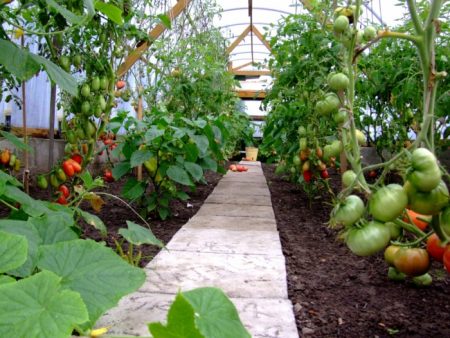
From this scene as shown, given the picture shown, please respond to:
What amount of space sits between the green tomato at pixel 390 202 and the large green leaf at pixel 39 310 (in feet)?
2.08

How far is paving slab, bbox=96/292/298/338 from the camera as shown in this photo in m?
1.12

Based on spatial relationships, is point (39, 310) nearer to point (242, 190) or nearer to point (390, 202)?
point (390, 202)

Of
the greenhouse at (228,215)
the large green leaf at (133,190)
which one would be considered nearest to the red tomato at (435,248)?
the greenhouse at (228,215)

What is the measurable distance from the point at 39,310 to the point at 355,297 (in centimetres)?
122

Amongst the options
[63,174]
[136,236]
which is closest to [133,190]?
[63,174]

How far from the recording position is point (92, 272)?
632 mm

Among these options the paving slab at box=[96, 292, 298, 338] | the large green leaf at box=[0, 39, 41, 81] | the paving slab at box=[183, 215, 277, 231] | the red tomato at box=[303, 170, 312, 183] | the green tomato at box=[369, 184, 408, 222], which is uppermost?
the large green leaf at box=[0, 39, 41, 81]

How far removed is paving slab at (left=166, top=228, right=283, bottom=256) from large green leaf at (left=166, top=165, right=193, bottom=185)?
0.32 m

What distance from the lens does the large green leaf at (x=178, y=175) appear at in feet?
8.57

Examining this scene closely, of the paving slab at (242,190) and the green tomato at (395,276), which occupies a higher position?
the green tomato at (395,276)

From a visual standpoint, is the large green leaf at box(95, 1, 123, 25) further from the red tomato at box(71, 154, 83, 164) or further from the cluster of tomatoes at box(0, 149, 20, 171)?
the cluster of tomatoes at box(0, 149, 20, 171)

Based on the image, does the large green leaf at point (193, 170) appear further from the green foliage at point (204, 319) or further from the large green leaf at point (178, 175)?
the green foliage at point (204, 319)

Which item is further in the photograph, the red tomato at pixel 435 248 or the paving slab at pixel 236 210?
the paving slab at pixel 236 210

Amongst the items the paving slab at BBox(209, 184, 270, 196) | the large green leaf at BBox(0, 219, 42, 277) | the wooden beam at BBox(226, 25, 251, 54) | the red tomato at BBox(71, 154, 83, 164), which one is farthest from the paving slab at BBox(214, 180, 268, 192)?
the wooden beam at BBox(226, 25, 251, 54)
